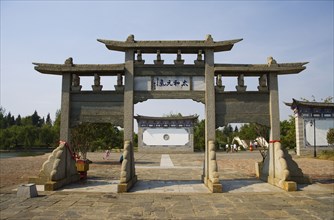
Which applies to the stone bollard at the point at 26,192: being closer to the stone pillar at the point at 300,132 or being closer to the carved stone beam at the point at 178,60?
the carved stone beam at the point at 178,60

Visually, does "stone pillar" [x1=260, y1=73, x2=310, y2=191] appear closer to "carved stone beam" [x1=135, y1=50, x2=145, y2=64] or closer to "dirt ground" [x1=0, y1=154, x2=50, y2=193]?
"carved stone beam" [x1=135, y1=50, x2=145, y2=64]

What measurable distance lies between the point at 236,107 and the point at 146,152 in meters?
27.8

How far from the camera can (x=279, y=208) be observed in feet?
21.1

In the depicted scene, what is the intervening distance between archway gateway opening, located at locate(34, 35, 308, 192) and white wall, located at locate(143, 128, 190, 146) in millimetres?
26952

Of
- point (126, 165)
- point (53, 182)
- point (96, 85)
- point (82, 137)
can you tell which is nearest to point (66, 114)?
point (96, 85)

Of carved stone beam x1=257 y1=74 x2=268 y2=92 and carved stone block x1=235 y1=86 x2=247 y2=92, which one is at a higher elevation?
carved stone beam x1=257 y1=74 x2=268 y2=92

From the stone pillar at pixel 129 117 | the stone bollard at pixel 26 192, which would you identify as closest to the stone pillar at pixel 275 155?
the stone pillar at pixel 129 117

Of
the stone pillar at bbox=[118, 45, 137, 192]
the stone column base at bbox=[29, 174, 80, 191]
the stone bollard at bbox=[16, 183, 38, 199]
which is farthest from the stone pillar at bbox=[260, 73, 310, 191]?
the stone bollard at bbox=[16, 183, 38, 199]

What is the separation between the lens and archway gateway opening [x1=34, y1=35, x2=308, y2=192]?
959 centimetres

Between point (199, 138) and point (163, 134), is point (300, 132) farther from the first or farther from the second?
point (199, 138)

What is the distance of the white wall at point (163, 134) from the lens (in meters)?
36.8

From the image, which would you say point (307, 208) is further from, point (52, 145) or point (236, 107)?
point (52, 145)

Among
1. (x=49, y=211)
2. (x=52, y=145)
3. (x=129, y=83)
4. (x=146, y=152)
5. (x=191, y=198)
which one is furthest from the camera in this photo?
(x=52, y=145)

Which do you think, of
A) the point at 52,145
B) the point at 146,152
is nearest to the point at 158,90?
the point at 146,152
